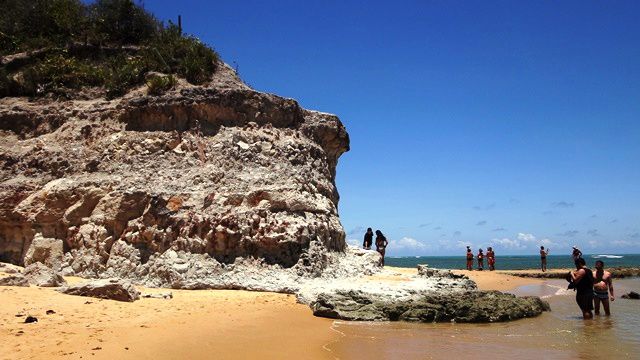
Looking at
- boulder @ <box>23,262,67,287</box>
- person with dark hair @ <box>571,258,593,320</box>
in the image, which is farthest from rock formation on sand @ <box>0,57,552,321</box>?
person with dark hair @ <box>571,258,593,320</box>

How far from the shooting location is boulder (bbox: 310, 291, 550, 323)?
1001 cm

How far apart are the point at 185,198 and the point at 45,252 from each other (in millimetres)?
3954

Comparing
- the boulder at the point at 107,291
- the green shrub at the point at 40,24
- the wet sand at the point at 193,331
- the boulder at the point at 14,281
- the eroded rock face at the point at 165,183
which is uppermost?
the green shrub at the point at 40,24

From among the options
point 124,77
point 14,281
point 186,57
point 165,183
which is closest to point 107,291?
point 14,281

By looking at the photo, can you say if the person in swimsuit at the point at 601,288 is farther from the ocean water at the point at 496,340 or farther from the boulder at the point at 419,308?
the boulder at the point at 419,308

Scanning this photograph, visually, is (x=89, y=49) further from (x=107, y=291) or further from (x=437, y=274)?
(x=437, y=274)

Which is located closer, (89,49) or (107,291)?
(107,291)

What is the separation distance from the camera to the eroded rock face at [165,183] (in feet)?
42.3

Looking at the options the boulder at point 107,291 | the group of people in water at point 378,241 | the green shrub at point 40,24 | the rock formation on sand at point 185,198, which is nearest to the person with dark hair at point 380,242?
the group of people in water at point 378,241

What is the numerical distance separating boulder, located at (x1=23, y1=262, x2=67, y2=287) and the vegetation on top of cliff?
266 inches

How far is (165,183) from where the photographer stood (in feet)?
44.8

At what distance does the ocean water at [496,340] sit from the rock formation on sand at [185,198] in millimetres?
1180

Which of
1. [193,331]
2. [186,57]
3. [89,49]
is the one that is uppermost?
[89,49]

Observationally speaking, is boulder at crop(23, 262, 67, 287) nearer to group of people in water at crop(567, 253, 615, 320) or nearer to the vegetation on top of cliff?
the vegetation on top of cliff
